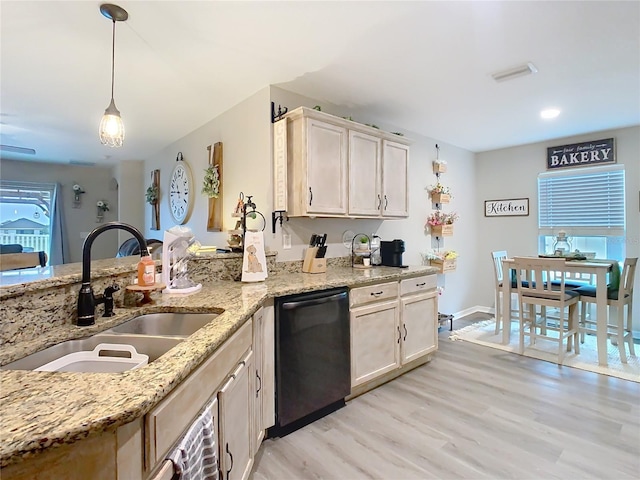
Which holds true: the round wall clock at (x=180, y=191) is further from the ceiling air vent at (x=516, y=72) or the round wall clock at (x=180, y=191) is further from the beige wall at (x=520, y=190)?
the beige wall at (x=520, y=190)

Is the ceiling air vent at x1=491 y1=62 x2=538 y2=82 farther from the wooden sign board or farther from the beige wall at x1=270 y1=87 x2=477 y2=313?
the wooden sign board

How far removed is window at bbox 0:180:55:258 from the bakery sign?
7.89 meters

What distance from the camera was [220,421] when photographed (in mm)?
1271

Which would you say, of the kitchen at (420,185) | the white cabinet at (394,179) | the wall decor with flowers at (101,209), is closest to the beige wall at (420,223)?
the kitchen at (420,185)

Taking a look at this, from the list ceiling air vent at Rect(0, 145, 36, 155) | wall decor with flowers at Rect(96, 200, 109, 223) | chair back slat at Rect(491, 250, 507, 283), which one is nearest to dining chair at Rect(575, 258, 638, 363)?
chair back slat at Rect(491, 250, 507, 283)

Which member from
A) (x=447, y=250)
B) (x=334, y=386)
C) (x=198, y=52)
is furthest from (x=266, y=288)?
(x=447, y=250)

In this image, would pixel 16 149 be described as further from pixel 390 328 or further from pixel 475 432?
pixel 475 432

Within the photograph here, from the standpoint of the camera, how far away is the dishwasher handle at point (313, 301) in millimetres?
2019

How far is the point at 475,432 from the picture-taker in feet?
6.93

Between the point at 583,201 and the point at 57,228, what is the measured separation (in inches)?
320

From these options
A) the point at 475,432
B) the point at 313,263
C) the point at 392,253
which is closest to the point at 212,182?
the point at 313,263

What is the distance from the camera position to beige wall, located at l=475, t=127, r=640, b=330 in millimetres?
3887

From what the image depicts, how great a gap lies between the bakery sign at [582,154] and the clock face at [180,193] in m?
4.73

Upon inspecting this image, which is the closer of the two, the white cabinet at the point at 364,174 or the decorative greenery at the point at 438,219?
the white cabinet at the point at 364,174
